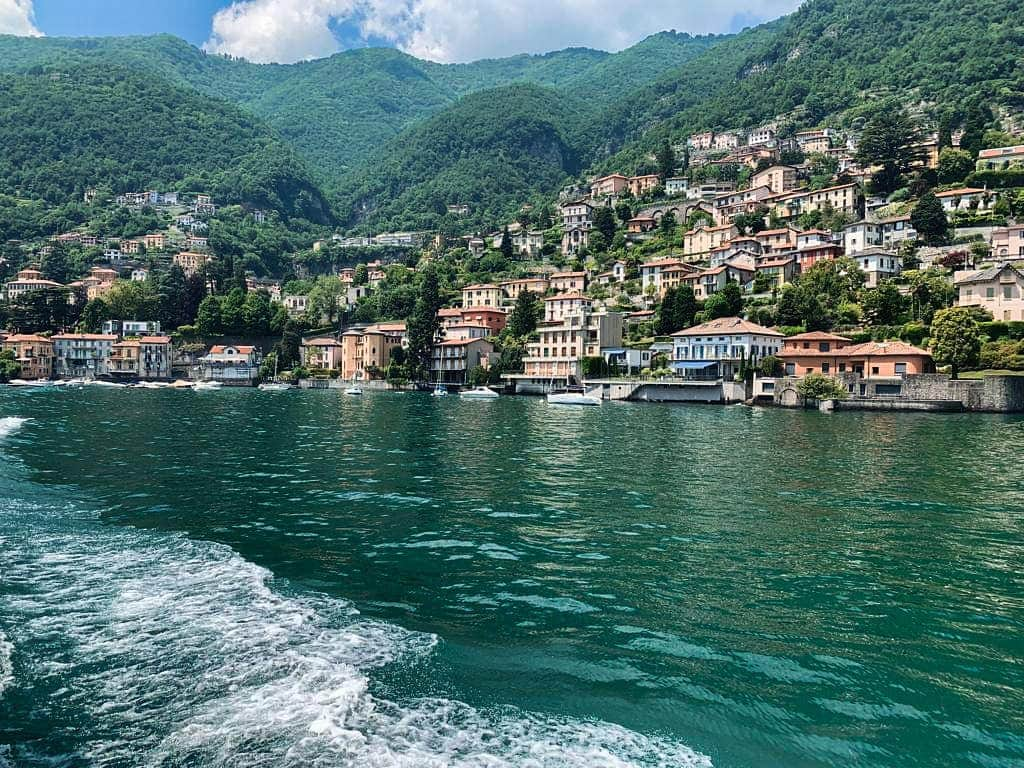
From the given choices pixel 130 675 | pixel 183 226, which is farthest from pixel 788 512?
pixel 183 226

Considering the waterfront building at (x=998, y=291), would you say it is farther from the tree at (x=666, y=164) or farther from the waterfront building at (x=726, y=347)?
the tree at (x=666, y=164)

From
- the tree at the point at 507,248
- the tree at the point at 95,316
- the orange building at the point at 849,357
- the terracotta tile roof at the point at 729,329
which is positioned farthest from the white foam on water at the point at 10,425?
the tree at the point at 507,248

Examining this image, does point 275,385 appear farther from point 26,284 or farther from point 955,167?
point 955,167

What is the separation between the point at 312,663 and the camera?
7.95 m

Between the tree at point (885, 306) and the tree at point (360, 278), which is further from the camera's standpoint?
the tree at point (360, 278)

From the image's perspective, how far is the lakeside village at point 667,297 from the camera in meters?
64.8

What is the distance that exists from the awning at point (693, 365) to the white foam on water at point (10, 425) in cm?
5651

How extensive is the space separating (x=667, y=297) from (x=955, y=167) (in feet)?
150

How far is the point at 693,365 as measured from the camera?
72.7 m

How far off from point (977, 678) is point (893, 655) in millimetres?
904

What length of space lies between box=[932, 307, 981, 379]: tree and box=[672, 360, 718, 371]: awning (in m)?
19.8

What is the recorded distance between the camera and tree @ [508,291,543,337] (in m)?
98.6

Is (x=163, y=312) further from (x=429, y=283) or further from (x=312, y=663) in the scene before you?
(x=312, y=663)

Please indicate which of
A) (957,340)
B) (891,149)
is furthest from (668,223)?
(957,340)
